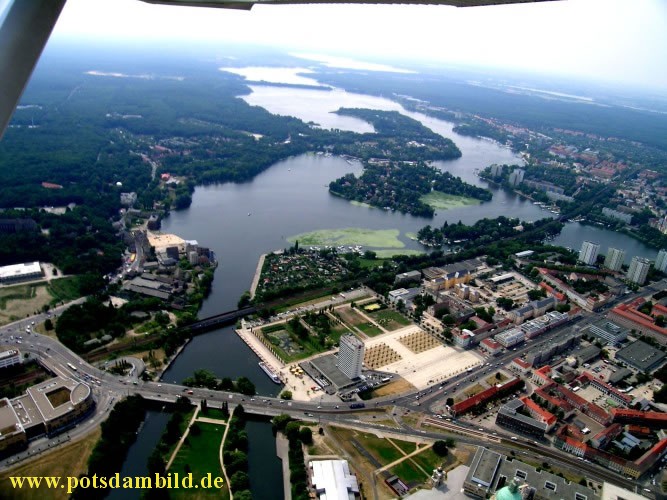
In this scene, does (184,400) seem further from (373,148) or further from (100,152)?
(373,148)

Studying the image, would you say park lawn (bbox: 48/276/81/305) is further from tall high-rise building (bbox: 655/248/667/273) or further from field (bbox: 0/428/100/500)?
tall high-rise building (bbox: 655/248/667/273)

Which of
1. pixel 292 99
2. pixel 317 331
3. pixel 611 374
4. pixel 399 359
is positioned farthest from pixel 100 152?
pixel 292 99

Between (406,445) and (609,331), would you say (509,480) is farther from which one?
(609,331)

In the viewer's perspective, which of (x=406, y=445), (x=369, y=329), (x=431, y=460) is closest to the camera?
(x=431, y=460)

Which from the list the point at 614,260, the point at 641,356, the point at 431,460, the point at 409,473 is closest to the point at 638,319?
the point at 641,356

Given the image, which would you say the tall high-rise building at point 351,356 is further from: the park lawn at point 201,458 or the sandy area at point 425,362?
the park lawn at point 201,458

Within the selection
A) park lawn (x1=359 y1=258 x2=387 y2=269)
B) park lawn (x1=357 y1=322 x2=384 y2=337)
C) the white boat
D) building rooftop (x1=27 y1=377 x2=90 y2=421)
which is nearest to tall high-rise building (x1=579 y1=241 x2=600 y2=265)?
park lawn (x1=359 y1=258 x2=387 y2=269)

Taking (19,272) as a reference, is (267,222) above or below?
above
